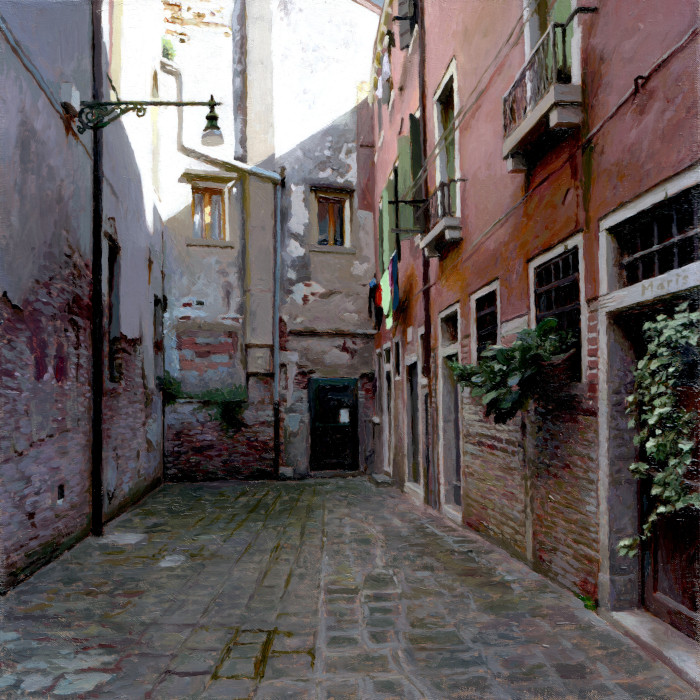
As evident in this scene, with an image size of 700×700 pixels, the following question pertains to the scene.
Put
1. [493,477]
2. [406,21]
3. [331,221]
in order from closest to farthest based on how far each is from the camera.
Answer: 1. [493,477]
2. [406,21]
3. [331,221]

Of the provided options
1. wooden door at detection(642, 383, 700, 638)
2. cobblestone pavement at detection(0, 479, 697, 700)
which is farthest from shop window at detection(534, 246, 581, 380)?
cobblestone pavement at detection(0, 479, 697, 700)

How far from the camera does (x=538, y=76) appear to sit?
493 cm

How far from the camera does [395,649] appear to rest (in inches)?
143

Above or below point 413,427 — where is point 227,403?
above

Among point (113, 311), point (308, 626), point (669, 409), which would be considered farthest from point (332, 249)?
point (669, 409)

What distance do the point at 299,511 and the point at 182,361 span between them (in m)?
4.96

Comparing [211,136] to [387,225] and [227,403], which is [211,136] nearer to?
[387,225]

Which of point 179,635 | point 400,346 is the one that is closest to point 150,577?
point 179,635

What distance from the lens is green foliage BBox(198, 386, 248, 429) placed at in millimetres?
12852

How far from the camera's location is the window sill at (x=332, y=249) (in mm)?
13531

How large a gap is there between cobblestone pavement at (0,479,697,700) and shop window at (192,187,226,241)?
7479 mm

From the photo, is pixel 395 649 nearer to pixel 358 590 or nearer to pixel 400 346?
pixel 358 590

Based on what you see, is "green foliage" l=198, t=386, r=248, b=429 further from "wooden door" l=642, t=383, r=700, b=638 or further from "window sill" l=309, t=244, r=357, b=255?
"wooden door" l=642, t=383, r=700, b=638

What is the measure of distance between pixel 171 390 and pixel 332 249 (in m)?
4.22
